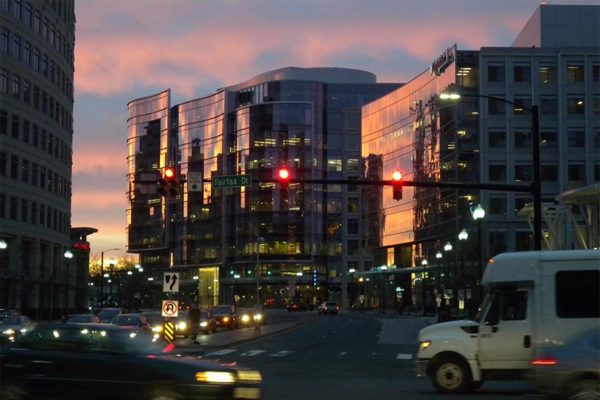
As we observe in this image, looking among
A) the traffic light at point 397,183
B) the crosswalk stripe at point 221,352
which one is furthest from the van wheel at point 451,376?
the crosswalk stripe at point 221,352

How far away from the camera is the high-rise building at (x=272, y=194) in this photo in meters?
130

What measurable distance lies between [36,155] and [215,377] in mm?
69296

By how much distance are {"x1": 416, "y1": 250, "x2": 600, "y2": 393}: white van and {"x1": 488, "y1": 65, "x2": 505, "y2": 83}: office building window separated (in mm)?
69118

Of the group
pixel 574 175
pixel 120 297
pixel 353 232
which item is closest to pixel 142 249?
pixel 120 297

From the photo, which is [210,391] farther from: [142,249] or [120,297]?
[142,249]

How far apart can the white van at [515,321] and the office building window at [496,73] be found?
6912 cm

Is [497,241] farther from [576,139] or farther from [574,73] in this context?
[574,73]

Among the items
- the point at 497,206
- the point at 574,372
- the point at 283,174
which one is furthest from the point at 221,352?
the point at 497,206

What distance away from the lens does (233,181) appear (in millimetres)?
29375

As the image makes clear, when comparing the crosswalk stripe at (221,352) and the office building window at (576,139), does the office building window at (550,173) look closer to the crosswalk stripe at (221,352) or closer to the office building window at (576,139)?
the office building window at (576,139)

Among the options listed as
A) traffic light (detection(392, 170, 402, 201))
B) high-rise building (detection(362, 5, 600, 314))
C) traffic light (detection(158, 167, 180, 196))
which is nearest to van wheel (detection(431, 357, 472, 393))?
traffic light (detection(392, 170, 402, 201))

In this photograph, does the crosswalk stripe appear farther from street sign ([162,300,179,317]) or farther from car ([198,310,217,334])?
car ([198,310,217,334])

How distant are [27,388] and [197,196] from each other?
410 feet

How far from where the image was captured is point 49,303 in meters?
80.3
